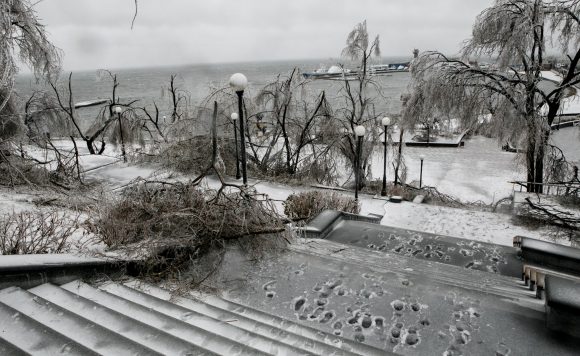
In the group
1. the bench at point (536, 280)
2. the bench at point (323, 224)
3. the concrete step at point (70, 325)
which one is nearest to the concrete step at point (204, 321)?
the concrete step at point (70, 325)

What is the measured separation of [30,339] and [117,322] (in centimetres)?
59

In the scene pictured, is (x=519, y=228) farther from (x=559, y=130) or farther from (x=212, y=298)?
(x=559, y=130)

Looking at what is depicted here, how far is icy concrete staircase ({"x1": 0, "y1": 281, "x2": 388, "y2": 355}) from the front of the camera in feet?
8.89

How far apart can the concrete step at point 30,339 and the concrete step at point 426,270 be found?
3365mm

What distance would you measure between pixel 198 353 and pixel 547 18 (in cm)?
1665

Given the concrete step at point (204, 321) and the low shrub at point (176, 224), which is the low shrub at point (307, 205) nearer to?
the low shrub at point (176, 224)

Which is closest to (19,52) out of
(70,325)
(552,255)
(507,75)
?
(70,325)

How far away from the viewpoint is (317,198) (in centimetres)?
963

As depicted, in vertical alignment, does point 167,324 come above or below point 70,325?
below

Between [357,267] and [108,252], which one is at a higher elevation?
[108,252]

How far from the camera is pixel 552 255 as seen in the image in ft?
20.0

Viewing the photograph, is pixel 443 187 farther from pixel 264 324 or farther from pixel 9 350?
pixel 9 350

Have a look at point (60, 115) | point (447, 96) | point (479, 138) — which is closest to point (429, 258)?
point (447, 96)

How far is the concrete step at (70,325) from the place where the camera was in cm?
268
